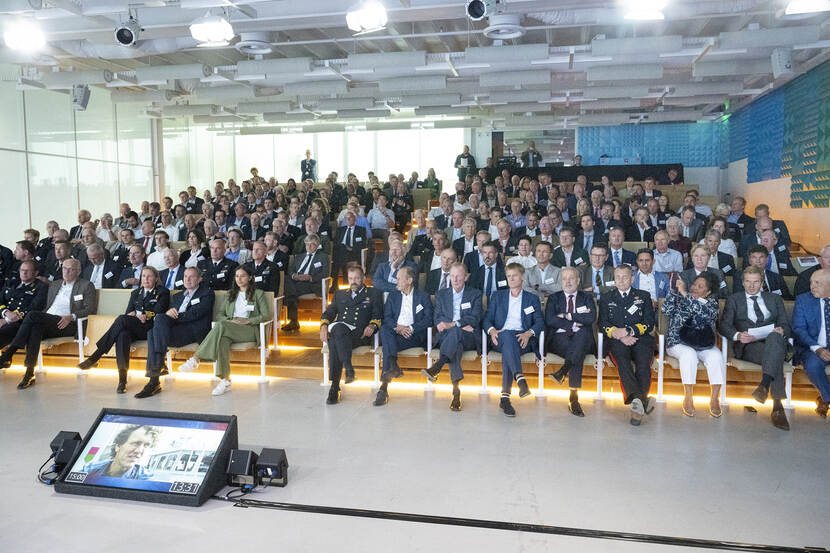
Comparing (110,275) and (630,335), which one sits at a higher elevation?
(110,275)

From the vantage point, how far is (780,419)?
4293 mm

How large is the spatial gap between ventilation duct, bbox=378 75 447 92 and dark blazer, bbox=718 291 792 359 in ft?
19.6

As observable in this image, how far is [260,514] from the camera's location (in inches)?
121

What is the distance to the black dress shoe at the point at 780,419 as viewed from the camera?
14.0 ft

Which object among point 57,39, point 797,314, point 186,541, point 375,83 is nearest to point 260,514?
point 186,541

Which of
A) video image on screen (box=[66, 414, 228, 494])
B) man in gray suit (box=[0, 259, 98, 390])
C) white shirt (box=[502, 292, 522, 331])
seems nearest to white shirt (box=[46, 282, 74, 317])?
man in gray suit (box=[0, 259, 98, 390])

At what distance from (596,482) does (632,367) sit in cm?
146

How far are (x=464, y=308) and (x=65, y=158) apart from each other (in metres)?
9.49

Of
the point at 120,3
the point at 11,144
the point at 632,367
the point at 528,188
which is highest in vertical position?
the point at 120,3

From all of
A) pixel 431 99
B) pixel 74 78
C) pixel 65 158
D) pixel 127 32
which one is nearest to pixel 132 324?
pixel 127 32

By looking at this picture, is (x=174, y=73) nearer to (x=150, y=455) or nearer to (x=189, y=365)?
(x=189, y=365)

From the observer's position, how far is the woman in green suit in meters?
5.23

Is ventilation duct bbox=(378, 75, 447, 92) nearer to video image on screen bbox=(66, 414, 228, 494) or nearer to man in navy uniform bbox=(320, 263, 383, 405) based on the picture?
man in navy uniform bbox=(320, 263, 383, 405)

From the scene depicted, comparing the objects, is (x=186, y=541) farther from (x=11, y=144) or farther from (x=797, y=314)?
(x=11, y=144)
